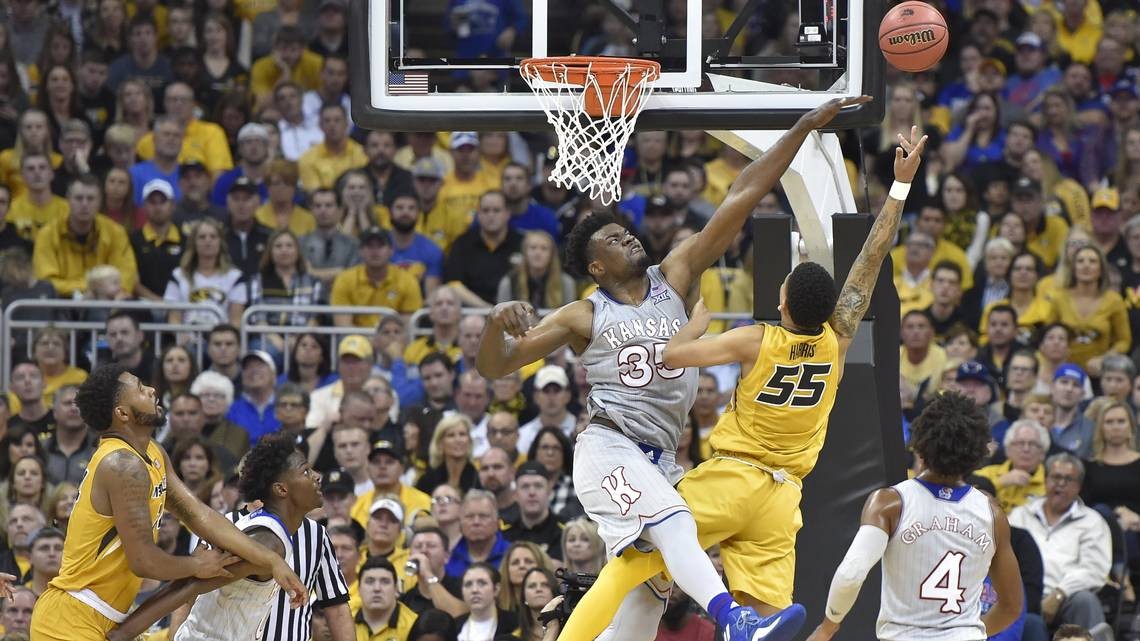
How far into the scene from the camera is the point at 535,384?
13.4 m

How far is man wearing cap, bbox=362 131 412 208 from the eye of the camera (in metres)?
15.8

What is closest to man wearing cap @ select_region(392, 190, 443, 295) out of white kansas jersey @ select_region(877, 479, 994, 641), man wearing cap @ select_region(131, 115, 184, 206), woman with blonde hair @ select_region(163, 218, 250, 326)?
woman with blonde hair @ select_region(163, 218, 250, 326)

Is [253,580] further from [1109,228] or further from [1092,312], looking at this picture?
[1109,228]

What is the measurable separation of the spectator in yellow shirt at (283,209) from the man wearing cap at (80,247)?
1.22 metres

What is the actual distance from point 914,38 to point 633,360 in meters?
2.11

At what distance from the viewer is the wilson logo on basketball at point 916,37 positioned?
8695 millimetres

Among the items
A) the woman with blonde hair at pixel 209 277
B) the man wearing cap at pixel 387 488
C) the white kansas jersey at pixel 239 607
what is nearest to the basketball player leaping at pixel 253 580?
the white kansas jersey at pixel 239 607

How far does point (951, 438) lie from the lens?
25.3 ft

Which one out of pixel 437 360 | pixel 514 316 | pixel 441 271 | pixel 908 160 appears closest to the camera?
pixel 514 316

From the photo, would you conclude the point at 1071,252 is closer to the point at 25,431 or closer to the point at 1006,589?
the point at 1006,589

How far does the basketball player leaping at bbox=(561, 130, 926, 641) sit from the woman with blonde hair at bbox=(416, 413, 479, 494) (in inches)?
183

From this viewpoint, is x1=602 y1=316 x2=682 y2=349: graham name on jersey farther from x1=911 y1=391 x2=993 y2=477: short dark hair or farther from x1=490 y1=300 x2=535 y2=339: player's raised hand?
x1=911 y1=391 x2=993 y2=477: short dark hair

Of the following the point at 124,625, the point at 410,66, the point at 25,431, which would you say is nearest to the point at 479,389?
the point at 25,431

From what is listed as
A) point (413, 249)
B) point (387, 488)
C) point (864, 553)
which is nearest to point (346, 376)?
point (387, 488)
